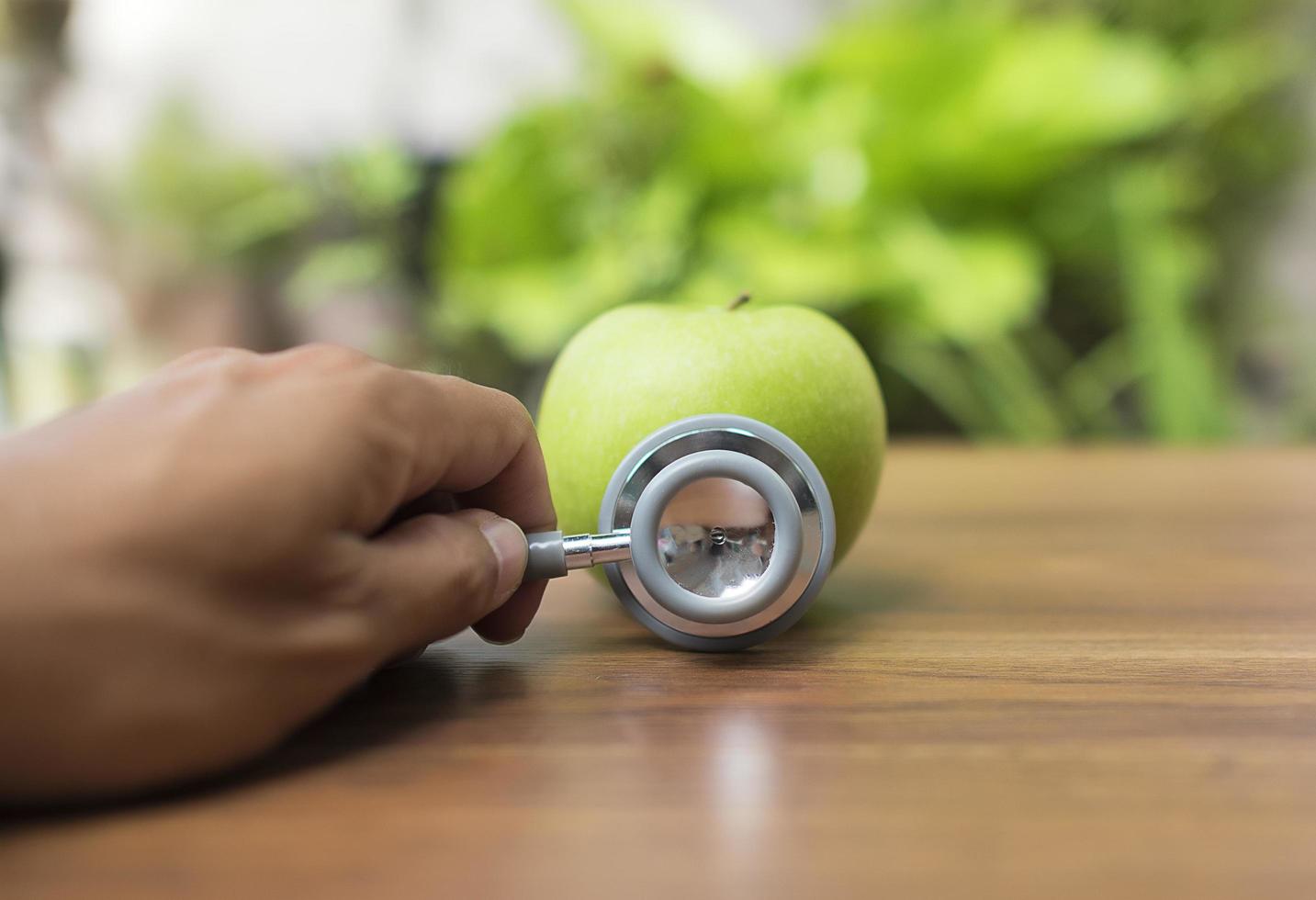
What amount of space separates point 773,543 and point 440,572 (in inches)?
7.5

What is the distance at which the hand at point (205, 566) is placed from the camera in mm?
412

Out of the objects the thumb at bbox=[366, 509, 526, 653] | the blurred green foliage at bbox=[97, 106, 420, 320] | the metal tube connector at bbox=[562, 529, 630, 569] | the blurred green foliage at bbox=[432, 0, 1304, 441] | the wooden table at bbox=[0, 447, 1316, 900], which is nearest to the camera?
the wooden table at bbox=[0, 447, 1316, 900]

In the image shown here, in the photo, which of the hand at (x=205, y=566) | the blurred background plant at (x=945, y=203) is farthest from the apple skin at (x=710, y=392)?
the blurred background plant at (x=945, y=203)

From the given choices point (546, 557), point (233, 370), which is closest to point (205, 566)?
point (233, 370)

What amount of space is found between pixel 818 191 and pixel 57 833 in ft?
6.65

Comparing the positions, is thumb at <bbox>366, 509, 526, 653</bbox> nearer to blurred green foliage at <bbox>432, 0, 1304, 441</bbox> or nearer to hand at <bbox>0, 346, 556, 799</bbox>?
hand at <bbox>0, 346, 556, 799</bbox>

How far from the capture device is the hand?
0.41 metres

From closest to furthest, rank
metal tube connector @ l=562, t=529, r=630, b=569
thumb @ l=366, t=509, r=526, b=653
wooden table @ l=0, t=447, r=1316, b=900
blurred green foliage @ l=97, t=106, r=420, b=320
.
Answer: wooden table @ l=0, t=447, r=1316, b=900 → thumb @ l=366, t=509, r=526, b=653 → metal tube connector @ l=562, t=529, r=630, b=569 → blurred green foliage @ l=97, t=106, r=420, b=320

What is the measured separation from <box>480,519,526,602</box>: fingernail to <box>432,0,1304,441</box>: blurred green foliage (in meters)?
A: 1.59

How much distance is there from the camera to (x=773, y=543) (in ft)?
1.99

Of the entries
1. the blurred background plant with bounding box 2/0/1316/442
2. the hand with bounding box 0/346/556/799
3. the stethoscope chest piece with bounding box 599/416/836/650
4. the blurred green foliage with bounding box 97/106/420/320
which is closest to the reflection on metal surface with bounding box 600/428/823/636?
the stethoscope chest piece with bounding box 599/416/836/650

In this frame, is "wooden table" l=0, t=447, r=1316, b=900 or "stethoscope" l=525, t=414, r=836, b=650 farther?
"stethoscope" l=525, t=414, r=836, b=650

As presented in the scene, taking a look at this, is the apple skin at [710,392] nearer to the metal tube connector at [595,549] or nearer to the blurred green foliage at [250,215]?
the metal tube connector at [595,549]

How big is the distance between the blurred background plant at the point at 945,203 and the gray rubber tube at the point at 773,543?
1.50 metres
